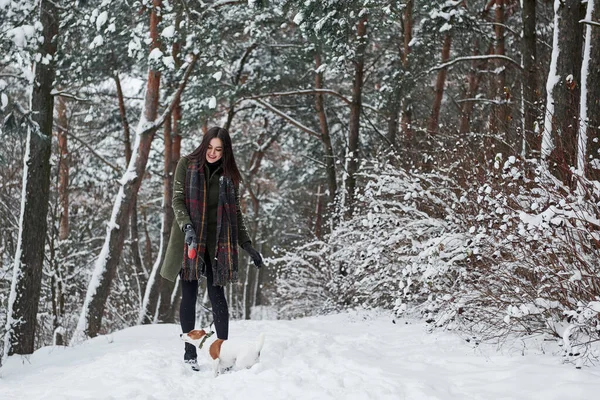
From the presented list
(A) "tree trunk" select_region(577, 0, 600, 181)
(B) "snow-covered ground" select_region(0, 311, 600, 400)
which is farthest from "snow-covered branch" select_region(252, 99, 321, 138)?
(B) "snow-covered ground" select_region(0, 311, 600, 400)

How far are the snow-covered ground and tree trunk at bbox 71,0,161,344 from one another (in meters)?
2.87

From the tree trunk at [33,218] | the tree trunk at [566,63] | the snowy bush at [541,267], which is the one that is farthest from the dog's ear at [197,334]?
the tree trunk at [33,218]

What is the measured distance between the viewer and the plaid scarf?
4086 millimetres

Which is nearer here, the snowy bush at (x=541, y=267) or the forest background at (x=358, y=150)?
the snowy bush at (x=541, y=267)

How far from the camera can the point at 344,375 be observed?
11.5ft

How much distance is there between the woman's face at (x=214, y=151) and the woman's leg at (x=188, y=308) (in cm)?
94

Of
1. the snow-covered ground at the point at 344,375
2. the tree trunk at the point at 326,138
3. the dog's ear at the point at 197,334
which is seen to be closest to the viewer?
the snow-covered ground at the point at 344,375

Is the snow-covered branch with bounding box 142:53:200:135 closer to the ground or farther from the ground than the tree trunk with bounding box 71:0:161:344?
farther from the ground

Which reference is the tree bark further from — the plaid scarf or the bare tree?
the plaid scarf

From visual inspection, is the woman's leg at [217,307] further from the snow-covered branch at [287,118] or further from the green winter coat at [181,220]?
the snow-covered branch at [287,118]

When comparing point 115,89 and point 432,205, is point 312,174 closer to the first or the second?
point 115,89

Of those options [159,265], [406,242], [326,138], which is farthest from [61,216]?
[406,242]

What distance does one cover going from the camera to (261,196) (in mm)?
21469

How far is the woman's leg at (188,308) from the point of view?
4152mm
